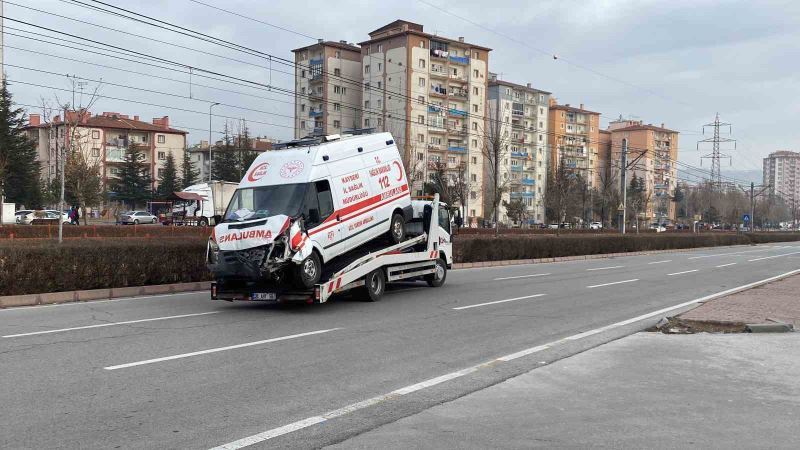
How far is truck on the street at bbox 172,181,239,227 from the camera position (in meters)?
47.6

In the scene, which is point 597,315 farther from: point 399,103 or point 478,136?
point 478,136

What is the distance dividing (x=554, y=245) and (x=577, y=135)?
94599mm

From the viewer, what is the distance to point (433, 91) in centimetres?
8844

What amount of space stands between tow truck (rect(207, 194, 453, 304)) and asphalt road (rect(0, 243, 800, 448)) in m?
0.40

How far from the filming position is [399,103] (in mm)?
84500

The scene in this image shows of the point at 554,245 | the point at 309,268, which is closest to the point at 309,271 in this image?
the point at 309,268

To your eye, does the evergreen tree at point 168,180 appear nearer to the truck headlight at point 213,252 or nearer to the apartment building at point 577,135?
the apartment building at point 577,135

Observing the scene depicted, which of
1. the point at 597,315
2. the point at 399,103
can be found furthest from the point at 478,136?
the point at 597,315

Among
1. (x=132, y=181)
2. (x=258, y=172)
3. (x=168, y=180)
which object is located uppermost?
(x=168, y=180)

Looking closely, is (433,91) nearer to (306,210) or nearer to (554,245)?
(554,245)

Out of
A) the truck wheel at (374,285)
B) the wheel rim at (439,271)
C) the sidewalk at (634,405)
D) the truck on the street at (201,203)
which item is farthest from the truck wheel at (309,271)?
the truck on the street at (201,203)

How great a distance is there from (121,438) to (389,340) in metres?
4.88

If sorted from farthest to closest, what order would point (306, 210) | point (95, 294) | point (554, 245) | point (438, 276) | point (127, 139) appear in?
point (127, 139) → point (554, 245) → point (438, 276) → point (95, 294) → point (306, 210)

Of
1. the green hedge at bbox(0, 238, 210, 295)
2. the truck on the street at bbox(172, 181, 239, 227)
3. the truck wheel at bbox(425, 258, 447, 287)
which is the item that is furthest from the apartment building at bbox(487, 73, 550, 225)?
the green hedge at bbox(0, 238, 210, 295)
